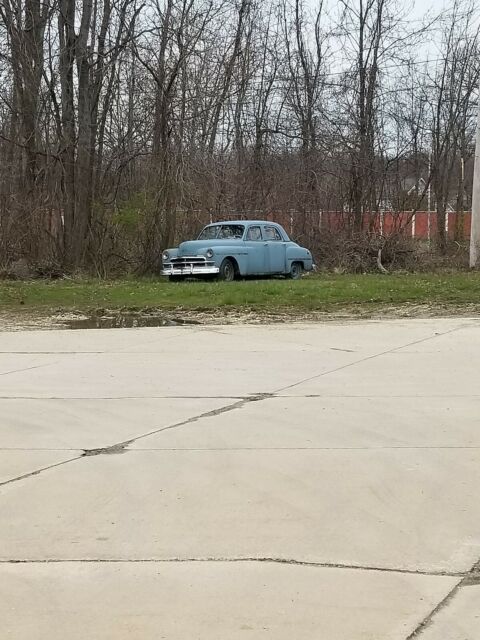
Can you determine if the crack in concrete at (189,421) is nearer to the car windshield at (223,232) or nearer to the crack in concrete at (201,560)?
the crack in concrete at (201,560)

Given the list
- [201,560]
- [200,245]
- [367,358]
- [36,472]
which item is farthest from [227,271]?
[201,560]

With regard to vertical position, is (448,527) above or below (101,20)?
below

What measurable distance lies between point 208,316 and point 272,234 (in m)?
8.12

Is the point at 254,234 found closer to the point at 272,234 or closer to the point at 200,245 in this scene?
the point at 272,234

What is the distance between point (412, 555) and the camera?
4238mm

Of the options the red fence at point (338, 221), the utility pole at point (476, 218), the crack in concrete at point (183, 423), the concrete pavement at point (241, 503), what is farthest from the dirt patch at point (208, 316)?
the red fence at point (338, 221)

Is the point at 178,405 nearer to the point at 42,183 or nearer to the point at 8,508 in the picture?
the point at 8,508

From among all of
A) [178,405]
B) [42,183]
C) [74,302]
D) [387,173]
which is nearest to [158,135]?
[42,183]

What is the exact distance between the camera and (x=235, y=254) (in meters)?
21.8

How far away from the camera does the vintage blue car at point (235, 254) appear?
2145 centimetres

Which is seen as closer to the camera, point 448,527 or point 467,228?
point 448,527

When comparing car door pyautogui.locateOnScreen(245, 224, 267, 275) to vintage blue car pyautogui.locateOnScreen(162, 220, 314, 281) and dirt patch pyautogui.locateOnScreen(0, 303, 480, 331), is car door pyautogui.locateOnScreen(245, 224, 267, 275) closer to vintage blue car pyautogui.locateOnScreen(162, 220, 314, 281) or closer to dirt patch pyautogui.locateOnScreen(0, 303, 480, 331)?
vintage blue car pyautogui.locateOnScreen(162, 220, 314, 281)

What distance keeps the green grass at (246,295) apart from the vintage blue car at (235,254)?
0.98m

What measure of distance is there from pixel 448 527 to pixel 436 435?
199 cm
